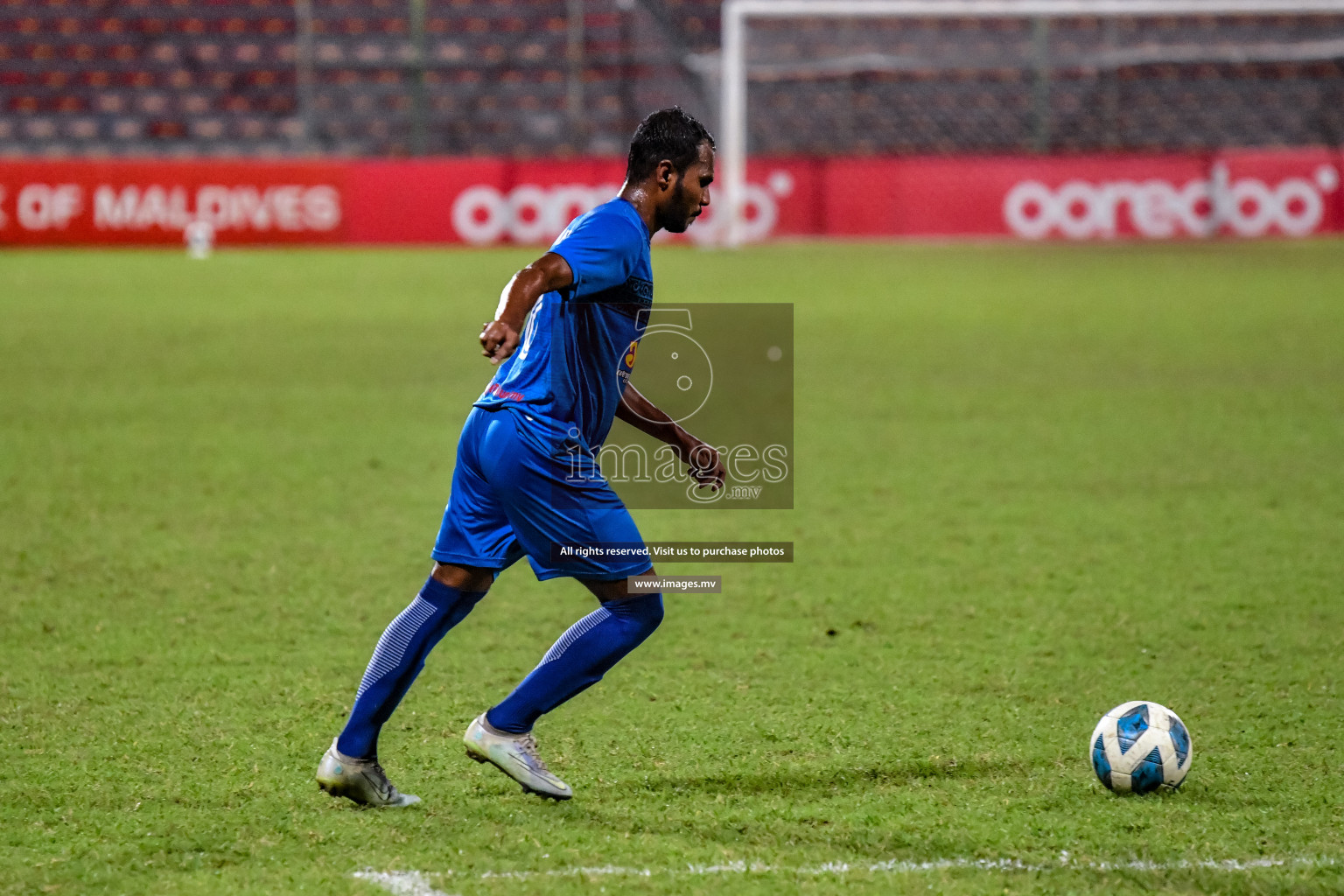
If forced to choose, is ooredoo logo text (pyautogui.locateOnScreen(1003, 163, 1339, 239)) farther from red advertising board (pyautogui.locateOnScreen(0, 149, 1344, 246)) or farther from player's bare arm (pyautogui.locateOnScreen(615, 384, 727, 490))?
player's bare arm (pyautogui.locateOnScreen(615, 384, 727, 490))

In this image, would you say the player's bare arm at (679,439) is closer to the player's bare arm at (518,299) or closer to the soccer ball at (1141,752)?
the player's bare arm at (518,299)

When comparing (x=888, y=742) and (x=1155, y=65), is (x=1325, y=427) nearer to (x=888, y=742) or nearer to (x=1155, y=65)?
(x=888, y=742)

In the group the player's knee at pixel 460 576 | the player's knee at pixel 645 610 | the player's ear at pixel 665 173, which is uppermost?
the player's ear at pixel 665 173

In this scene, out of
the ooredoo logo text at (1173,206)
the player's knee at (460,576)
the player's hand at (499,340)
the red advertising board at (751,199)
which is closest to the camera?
the player's hand at (499,340)

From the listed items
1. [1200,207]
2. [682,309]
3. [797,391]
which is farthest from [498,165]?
[682,309]

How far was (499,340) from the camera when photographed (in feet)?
10.8

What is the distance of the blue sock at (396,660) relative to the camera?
3898 millimetres

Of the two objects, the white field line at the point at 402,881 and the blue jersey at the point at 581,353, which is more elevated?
the blue jersey at the point at 581,353

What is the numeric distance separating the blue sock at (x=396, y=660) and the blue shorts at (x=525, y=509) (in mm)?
109

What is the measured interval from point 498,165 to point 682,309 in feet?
66.9

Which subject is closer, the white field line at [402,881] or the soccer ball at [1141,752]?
the white field line at [402,881]

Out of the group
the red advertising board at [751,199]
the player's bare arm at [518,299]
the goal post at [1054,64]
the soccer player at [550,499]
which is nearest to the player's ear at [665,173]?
the soccer player at [550,499]

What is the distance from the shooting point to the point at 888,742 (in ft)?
14.7

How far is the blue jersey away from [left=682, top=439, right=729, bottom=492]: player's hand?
0.34m
